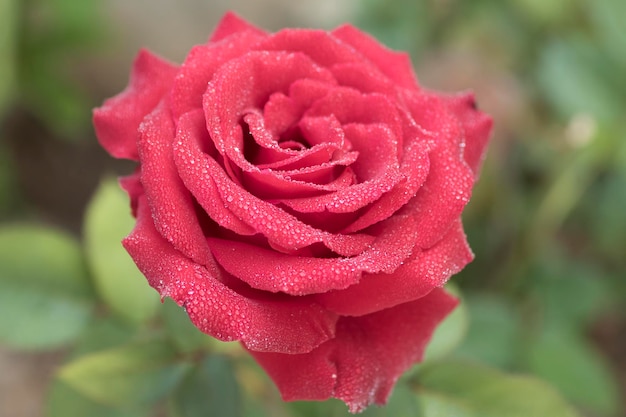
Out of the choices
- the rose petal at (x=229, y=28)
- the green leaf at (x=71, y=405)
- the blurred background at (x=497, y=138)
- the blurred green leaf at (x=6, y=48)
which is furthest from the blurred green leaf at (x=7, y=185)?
the rose petal at (x=229, y=28)

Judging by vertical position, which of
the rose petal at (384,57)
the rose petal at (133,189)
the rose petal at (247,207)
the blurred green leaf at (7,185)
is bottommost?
the blurred green leaf at (7,185)

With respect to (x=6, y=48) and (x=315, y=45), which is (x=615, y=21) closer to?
(x=315, y=45)

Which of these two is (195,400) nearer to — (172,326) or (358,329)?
(172,326)

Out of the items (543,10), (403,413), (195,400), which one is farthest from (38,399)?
(543,10)

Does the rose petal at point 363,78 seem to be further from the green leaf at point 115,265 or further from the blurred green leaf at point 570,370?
the blurred green leaf at point 570,370

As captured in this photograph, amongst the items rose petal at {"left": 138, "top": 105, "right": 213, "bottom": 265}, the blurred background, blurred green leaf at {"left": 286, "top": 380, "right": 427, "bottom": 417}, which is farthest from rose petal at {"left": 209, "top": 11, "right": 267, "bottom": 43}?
the blurred background

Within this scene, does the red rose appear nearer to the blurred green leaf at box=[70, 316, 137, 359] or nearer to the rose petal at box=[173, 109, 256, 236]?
the rose petal at box=[173, 109, 256, 236]

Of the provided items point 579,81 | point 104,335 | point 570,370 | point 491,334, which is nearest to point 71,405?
point 104,335
